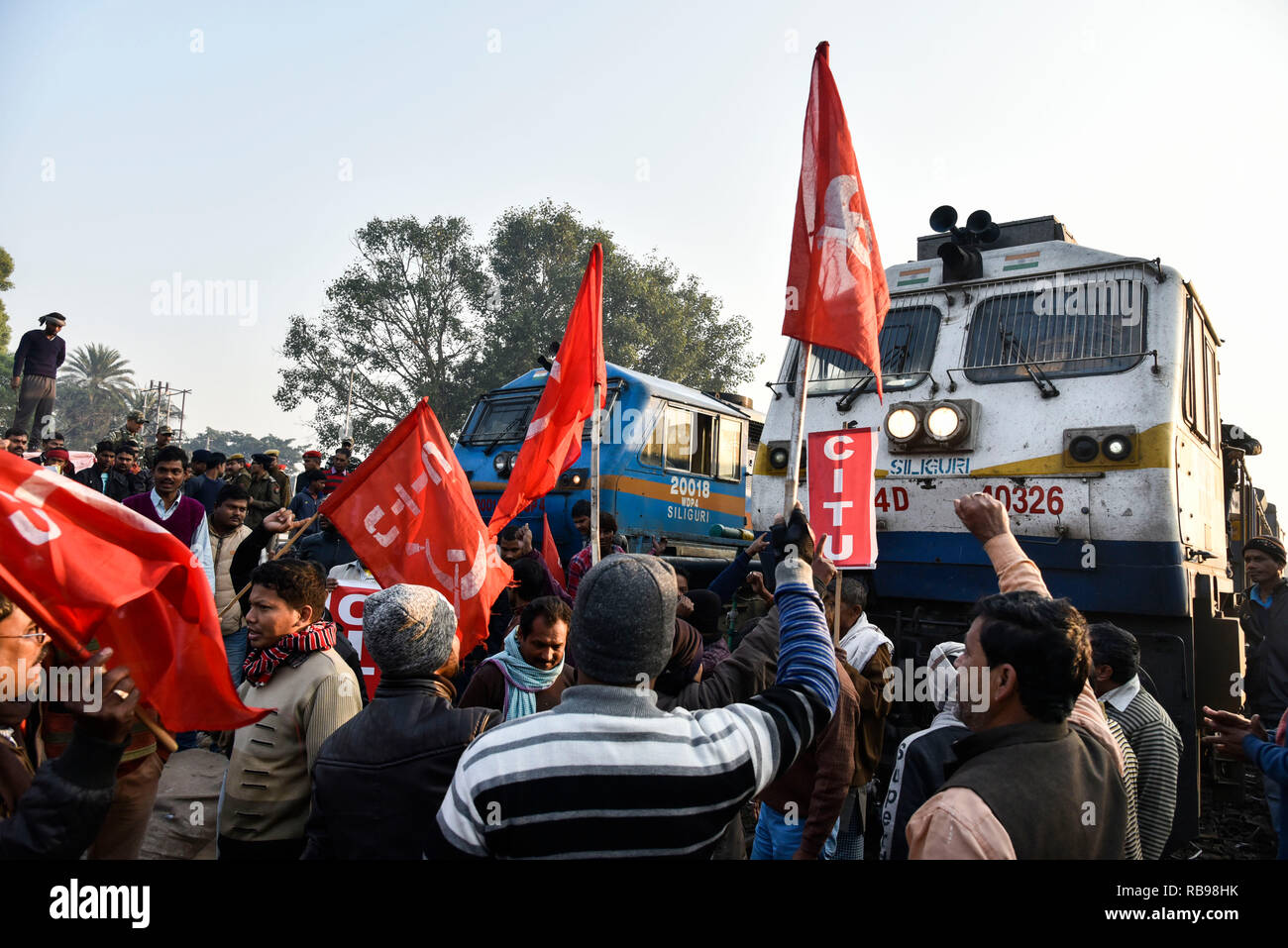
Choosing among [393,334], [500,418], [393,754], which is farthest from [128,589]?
[393,334]

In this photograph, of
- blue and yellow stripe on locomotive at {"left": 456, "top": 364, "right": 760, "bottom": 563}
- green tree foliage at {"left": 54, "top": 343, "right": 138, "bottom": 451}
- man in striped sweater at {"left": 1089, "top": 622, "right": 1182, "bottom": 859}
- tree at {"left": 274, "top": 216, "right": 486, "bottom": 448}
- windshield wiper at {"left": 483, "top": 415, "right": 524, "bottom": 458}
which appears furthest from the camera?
green tree foliage at {"left": 54, "top": 343, "right": 138, "bottom": 451}

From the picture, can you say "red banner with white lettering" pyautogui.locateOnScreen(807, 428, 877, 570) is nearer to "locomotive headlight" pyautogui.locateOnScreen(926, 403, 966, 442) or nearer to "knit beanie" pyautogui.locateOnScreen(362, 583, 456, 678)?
"locomotive headlight" pyautogui.locateOnScreen(926, 403, 966, 442)

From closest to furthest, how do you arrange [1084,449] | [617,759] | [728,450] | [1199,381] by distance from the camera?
[617,759], [1084,449], [1199,381], [728,450]

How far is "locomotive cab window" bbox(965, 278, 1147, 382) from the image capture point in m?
5.86

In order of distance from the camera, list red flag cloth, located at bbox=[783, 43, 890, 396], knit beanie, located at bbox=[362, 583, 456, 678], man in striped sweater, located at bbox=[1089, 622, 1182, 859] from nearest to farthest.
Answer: knit beanie, located at bbox=[362, 583, 456, 678] → man in striped sweater, located at bbox=[1089, 622, 1182, 859] → red flag cloth, located at bbox=[783, 43, 890, 396]

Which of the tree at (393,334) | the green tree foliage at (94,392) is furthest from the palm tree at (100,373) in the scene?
the tree at (393,334)

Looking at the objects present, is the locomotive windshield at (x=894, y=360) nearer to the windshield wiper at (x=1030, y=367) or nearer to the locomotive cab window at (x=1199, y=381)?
the windshield wiper at (x=1030, y=367)

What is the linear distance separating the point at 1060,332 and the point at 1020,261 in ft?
2.23

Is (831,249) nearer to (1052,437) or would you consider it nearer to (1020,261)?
(1052,437)

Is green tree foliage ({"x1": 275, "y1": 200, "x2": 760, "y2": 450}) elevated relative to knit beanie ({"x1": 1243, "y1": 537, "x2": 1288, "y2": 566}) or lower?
elevated

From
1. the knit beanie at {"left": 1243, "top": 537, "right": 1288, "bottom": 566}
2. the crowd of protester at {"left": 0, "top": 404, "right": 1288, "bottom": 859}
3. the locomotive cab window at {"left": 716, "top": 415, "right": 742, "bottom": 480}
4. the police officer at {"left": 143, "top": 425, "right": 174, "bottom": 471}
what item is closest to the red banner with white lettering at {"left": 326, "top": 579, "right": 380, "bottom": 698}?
the crowd of protester at {"left": 0, "top": 404, "right": 1288, "bottom": 859}

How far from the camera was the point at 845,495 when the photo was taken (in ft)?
15.8

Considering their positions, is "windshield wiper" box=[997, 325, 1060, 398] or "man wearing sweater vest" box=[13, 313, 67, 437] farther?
"man wearing sweater vest" box=[13, 313, 67, 437]
